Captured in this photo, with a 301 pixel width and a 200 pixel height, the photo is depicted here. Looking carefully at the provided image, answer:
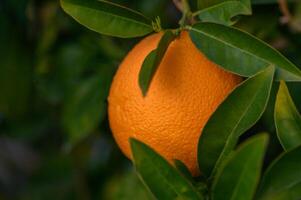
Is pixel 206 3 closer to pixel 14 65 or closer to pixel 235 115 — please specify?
pixel 235 115

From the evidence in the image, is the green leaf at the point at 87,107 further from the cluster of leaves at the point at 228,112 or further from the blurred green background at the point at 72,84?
→ the cluster of leaves at the point at 228,112

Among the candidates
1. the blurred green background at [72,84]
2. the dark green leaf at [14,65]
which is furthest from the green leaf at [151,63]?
the dark green leaf at [14,65]

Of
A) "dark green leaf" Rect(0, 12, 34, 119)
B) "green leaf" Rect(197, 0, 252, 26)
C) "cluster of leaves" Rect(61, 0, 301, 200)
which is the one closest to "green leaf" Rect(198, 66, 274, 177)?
"cluster of leaves" Rect(61, 0, 301, 200)

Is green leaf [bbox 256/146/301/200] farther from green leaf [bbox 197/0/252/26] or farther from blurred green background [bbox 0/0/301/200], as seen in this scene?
blurred green background [bbox 0/0/301/200]

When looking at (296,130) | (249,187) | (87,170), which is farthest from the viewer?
(87,170)

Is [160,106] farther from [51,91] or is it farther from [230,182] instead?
[51,91]

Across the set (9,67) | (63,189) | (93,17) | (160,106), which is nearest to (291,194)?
(160,106)
